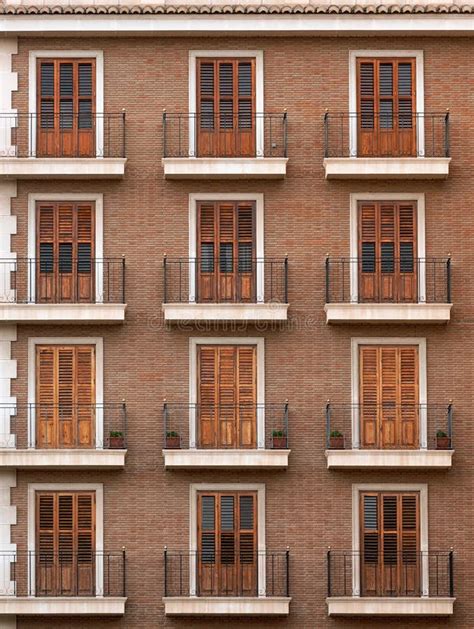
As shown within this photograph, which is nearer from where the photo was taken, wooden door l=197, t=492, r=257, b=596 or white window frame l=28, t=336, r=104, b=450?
wooden door l=197, t=492, r=257, b=596

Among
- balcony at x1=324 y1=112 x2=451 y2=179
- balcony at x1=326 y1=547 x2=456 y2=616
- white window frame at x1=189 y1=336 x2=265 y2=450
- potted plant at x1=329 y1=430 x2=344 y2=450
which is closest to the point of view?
balcony at x1=326 y1=547 x2=456 y2=616

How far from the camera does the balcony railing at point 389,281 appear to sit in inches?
1201

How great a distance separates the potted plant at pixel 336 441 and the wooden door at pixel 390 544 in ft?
3.20

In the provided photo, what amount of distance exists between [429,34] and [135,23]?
209 inches

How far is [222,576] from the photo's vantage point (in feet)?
98.4

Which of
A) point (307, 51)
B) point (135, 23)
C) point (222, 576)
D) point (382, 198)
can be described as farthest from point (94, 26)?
point (222, 576)

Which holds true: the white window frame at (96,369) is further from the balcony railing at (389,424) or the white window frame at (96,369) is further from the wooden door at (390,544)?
the wooden door at (390,544)

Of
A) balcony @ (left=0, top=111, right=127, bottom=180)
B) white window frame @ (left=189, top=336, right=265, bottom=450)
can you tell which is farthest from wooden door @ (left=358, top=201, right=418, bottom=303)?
balcony @ (left=0, top=111, right=127, bottom=180)

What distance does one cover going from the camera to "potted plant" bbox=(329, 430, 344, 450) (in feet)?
99.0

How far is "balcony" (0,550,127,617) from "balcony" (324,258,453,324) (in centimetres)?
586

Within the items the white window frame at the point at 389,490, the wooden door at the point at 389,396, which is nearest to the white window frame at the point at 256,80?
the wooden door at the point at 389,396

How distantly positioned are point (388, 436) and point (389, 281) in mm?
2763

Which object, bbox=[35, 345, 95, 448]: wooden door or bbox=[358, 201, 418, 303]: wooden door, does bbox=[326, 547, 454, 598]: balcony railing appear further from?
bbox=[35, 345, 95, 448]: wooden door

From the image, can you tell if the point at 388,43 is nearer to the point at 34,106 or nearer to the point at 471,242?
the point at 471,242
